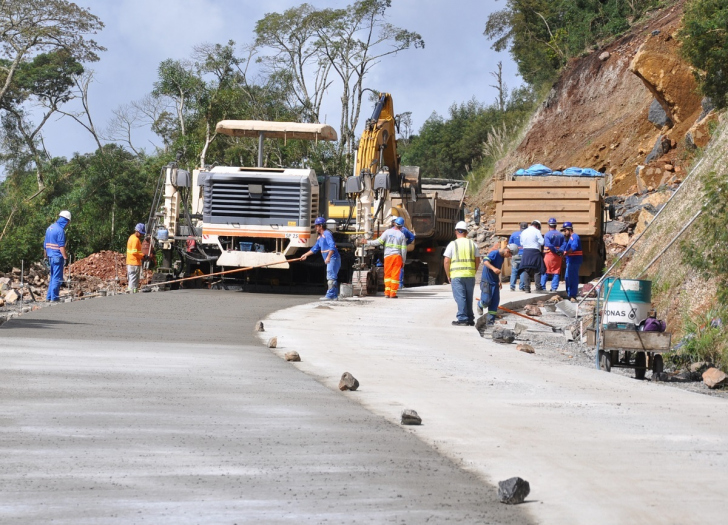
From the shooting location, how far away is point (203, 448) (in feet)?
20.6

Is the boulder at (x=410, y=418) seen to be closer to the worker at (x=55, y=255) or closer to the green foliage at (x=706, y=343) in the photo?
the green foliage at (x=706, y=343)

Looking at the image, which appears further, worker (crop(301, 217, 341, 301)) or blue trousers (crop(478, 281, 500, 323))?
worker (crop(301, 217, 341, 301))

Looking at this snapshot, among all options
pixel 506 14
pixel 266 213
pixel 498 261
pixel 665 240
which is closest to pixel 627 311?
pixel 498 261

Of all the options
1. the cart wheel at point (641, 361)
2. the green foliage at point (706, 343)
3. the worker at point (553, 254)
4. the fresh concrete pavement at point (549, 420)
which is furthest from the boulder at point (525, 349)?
the worker at point (553, 254)

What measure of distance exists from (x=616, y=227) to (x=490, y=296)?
16.2 metres

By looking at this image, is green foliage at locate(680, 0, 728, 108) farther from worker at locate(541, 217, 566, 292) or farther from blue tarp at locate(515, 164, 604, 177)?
blue tarp at locate(515, 164, 604, 177)

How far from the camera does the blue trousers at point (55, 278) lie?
760 inches

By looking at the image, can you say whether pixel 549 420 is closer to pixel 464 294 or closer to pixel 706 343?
pixel 706 343

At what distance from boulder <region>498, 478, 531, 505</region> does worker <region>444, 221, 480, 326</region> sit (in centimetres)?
1028

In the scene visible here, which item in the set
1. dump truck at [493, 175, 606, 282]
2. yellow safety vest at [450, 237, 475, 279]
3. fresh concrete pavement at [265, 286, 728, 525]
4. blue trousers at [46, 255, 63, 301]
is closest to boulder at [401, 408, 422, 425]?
fresh concrete pavement at [265, 286, 728, 525]

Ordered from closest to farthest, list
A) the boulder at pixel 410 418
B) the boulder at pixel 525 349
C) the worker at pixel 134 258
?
1. the boulder at pixel 410 418
2. the boulder at pixel 525 349
3. the worker at pixel 134 258

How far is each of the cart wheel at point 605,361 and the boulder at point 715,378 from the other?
3.53 ft

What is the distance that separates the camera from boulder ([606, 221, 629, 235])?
3150cm

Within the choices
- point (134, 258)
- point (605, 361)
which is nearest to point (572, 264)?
point (134, 258)
